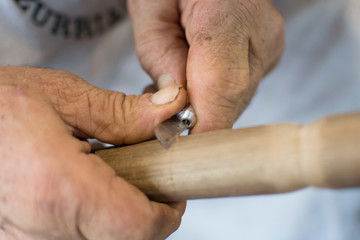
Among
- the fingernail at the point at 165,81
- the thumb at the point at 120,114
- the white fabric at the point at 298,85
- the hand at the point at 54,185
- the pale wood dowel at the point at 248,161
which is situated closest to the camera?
the pale wood dowel at the point at 248,161

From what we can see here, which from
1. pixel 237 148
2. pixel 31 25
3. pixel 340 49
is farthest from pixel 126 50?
pixel 237 148

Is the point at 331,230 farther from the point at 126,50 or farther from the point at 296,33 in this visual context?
the point at 126,50

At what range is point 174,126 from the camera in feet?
2.20

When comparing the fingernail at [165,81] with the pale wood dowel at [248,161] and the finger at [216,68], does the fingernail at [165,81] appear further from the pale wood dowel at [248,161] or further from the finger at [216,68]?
the pale wood dowel at [248,161]

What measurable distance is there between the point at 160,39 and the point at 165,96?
205 mm

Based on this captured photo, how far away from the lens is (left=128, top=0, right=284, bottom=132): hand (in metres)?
0.69

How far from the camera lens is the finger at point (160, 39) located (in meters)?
0.80

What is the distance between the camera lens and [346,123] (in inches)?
17.1

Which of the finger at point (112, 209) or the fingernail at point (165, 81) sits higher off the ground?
the fingernail at point (165, 81)

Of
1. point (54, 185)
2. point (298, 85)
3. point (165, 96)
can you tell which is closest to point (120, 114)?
point (165, 96)

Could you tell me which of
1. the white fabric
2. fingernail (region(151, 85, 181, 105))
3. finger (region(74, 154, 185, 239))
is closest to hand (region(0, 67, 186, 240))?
finger (region(74, 154, 185, 239))

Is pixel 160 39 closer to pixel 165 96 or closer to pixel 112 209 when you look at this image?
pixel 165 96

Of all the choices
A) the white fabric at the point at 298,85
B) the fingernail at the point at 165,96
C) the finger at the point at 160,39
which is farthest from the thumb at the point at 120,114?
the white fabric at the point at 298,85

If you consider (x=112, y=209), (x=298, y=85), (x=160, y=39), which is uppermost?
(x=160, y=39)
